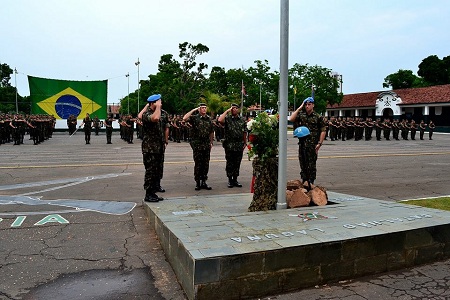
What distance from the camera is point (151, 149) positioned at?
7020 mm

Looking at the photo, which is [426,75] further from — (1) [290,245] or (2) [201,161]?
(1) [290,245]

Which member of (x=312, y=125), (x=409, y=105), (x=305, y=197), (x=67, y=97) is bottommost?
(x=305, y=197)

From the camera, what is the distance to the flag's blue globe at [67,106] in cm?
3722

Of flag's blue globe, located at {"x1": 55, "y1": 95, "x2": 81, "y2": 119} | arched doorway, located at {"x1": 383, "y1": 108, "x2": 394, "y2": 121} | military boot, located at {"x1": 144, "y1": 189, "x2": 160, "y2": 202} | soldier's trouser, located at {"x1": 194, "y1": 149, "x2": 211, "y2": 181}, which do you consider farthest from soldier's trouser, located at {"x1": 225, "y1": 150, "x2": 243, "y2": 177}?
arched doorway, located at {"x1": 383, "y1": 108, "x2": 394, "y2": 121}

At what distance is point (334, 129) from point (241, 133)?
2599cm

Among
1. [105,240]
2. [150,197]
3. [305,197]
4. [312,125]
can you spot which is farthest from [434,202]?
[105,240]

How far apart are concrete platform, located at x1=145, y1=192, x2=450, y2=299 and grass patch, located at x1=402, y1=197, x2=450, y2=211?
1821mm

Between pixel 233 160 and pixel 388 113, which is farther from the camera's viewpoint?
pixel 388 113

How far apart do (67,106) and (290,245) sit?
37.2m

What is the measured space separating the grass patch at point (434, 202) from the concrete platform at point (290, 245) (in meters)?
1.82

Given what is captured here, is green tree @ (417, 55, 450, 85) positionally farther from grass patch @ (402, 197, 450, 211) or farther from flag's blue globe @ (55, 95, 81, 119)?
grass patch @ (402, 197, 450, 211)

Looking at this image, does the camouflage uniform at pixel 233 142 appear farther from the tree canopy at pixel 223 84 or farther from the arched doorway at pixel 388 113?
the arched doorway at pixel 388 113

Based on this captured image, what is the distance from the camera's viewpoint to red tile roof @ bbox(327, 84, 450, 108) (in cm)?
4753

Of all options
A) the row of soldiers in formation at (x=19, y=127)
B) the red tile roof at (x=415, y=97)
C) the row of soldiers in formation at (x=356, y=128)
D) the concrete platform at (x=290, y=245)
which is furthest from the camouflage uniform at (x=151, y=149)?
the red tile roof at (x=415, y=97)
